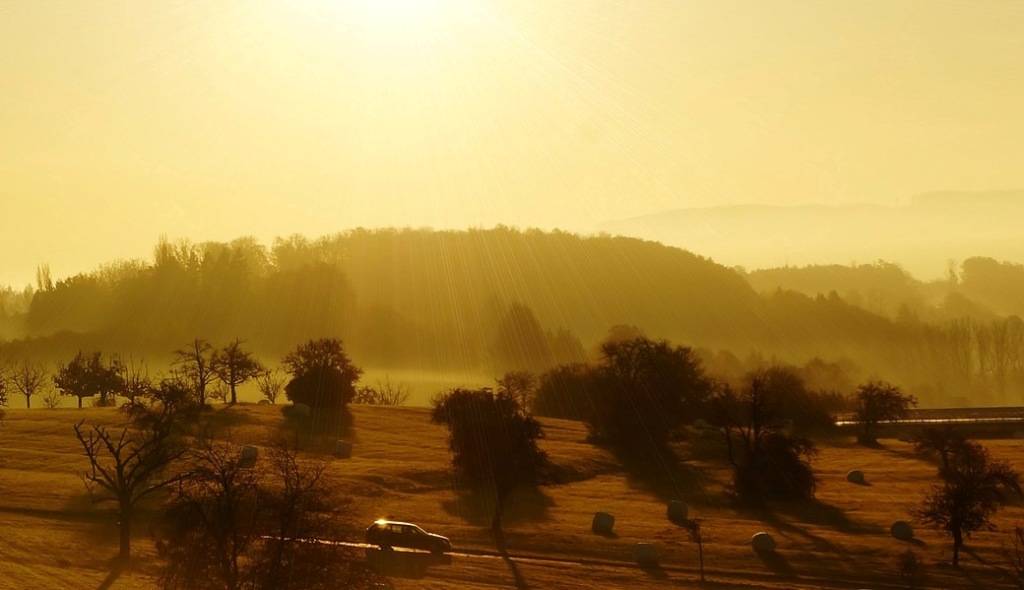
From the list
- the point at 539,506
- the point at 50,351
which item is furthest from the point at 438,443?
the point at 50,351

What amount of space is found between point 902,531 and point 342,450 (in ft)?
143

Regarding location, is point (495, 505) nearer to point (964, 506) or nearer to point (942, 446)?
point (964, 506)

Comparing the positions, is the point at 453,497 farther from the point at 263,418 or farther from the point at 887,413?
the point at 887,413

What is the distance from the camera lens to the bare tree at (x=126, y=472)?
1770 inches

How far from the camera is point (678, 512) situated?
61.1m

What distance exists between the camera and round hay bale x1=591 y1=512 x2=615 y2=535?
55812 millimetres

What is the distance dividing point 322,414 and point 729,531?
161 ft

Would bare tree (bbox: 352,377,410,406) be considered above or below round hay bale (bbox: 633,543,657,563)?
above

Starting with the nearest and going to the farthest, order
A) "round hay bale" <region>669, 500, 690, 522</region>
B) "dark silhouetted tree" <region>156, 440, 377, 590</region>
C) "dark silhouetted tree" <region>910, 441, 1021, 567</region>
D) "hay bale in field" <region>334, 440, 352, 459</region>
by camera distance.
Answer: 1. "dark silhouetted tree" <region>156, 440, 377, 590</region>
2. "dark silhouetted tree" <region>910, 441, 1021, 567</region>
3. "round hay bale" <region>669, 500, 690, 522</region>
4. "hay bale in field" <region>334, 440, 352, 459</region>

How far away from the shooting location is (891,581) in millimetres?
47438

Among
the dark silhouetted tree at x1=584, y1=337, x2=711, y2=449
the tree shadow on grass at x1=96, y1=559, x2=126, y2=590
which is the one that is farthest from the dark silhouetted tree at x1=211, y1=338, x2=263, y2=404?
the tree shadow on grass at x1=96, y1=559, x2=126, y2=590

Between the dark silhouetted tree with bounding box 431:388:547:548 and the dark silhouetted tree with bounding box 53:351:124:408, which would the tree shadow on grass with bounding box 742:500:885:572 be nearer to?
the dark silhouetted tree with bounding box 431:388:547:548

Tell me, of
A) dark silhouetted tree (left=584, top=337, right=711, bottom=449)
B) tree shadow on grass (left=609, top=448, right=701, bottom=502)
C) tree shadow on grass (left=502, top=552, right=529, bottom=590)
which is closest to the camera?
tree shadow on grass (left=502, top=552, right=529, bottom=590)

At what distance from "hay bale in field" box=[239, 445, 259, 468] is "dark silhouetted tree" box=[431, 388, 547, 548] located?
15.9 metres
